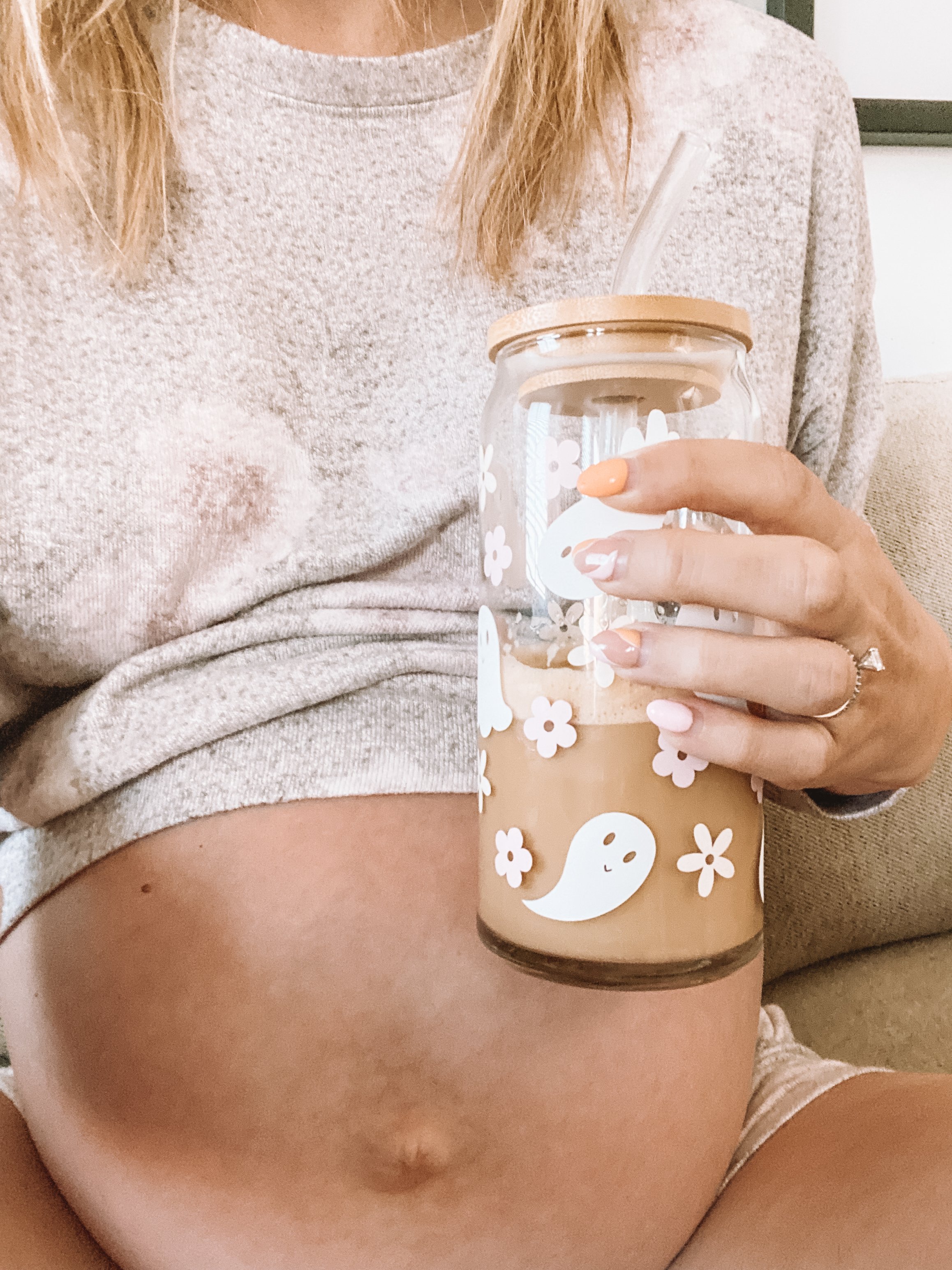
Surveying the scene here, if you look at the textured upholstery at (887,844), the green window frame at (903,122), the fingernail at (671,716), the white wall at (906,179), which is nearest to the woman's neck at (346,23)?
the fingernail at (671,716)

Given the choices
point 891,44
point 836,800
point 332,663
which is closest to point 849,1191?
point 836,800

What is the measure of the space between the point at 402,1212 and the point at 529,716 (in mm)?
330

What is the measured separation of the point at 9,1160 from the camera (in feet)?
1.92

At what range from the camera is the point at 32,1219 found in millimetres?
559

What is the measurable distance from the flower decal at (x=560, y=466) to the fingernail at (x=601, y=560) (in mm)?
62

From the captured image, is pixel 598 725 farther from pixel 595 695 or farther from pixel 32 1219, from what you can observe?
pixel 32 1219

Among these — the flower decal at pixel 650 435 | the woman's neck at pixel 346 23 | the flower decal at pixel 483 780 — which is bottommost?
the flower decal at pixel 483 780

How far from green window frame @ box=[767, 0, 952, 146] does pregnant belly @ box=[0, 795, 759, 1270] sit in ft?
4.13

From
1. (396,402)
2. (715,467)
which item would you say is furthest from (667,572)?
(396,402)

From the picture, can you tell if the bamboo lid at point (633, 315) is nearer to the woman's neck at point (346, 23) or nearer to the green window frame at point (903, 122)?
the woman's neck at point (346, 23)

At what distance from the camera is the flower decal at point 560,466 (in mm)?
446

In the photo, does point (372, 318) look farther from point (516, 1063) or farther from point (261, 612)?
point (516, 1063)

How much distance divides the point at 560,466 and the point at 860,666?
0.19 metres

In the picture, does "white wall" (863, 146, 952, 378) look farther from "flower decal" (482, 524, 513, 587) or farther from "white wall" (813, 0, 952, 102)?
"flower decal" (482, 524, 513, 587)
